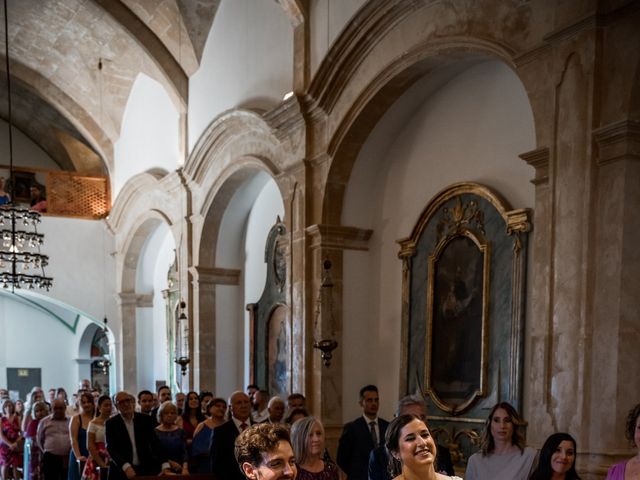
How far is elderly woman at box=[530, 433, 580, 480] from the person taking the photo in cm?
437

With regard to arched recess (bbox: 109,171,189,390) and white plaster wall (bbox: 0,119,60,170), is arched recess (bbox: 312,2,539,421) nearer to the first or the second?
arched recess (bbox: 109,171,189,390)

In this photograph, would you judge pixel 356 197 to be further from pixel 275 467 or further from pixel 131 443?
pixel 275 467

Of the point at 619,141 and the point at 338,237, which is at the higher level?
the point at 619,141

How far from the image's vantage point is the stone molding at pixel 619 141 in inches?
203

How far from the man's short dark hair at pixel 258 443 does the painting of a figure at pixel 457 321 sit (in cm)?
509

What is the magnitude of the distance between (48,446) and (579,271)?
299 inches

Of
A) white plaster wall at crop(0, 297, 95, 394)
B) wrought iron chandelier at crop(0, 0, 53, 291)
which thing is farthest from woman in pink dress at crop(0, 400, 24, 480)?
white plaster wall at crop(0, 297, 95, 394)

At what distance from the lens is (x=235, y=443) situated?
3.04m

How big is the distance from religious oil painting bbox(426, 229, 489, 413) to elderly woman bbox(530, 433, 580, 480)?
9.81ft

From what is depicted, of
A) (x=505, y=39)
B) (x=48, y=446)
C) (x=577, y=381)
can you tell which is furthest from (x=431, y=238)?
(x=48, y=446)

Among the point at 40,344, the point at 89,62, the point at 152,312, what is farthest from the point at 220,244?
the point at 40,344

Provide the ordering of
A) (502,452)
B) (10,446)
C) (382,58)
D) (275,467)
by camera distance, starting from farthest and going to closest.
Answer: (10,446) < (382,58) < (502,452) < (275,467)

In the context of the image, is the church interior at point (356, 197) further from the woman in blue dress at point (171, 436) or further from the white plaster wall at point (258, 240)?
the woman in blue dress at point (171, 436)

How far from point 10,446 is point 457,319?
8.46m
